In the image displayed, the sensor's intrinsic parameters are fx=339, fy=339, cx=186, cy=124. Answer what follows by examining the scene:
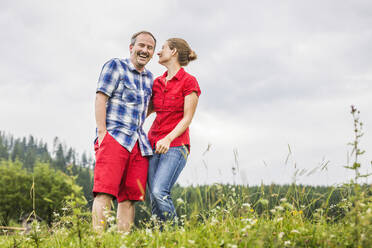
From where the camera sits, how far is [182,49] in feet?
18.0

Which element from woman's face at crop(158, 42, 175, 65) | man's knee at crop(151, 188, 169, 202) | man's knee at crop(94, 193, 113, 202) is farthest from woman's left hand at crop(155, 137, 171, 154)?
woman's face at crop(158, 42, 175, 65)

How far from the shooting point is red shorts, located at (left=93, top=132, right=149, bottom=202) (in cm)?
485

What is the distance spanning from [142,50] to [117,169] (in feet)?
6.19

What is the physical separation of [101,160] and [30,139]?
603ft

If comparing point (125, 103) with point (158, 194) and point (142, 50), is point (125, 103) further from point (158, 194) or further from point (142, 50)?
point (158, 194)

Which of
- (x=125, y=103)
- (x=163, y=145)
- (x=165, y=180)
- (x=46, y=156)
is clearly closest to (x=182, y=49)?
(x=125, y=103)

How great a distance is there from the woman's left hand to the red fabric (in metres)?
0.24

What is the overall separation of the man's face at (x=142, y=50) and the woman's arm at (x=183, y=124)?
952mm

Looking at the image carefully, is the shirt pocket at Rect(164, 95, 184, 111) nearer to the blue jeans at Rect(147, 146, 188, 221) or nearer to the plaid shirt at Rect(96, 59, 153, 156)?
the plaid shirt at Rect(96, 59, 153, 156)

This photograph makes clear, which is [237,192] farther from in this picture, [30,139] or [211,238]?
[30,139]

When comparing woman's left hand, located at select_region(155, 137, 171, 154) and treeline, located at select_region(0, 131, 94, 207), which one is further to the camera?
treeline, located at select_region(0, 131, 94, 207)

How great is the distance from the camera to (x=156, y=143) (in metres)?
5.07

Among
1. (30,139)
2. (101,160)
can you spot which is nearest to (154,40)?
(101,160)

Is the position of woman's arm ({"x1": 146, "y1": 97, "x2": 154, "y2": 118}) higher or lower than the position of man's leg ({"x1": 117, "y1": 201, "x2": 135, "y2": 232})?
higher
